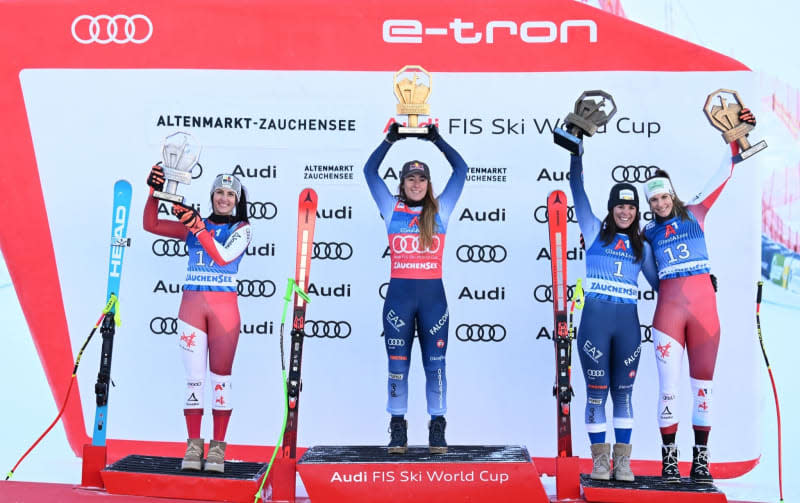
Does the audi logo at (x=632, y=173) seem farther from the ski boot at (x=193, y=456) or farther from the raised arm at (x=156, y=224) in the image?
the ski boot at (x=193, y=456)

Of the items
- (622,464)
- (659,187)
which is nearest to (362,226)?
(659,187)

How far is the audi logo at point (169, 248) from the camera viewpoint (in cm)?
530

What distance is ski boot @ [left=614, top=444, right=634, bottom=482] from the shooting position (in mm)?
4141

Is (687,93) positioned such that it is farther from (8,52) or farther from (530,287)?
(8,52)

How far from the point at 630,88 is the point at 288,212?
2.44m

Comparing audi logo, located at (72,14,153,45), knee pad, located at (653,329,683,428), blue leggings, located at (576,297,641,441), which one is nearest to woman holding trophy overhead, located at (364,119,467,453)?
blue leggings, located at (576,297,641,441)

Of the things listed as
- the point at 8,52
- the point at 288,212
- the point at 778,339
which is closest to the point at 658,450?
the point at 778,339

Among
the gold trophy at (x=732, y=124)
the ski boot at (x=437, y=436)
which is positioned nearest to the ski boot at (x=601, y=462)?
the ski boot at (x=437, y=436)

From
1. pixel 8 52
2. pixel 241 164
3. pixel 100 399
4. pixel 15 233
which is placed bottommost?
pixel 100 399

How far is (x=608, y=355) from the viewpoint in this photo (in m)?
4.21

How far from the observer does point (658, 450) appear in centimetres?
507

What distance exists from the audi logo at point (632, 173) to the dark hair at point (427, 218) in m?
1.47

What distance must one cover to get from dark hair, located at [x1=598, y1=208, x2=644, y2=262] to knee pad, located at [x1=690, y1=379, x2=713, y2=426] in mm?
767

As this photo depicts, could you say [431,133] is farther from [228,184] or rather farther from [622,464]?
[622,464]
